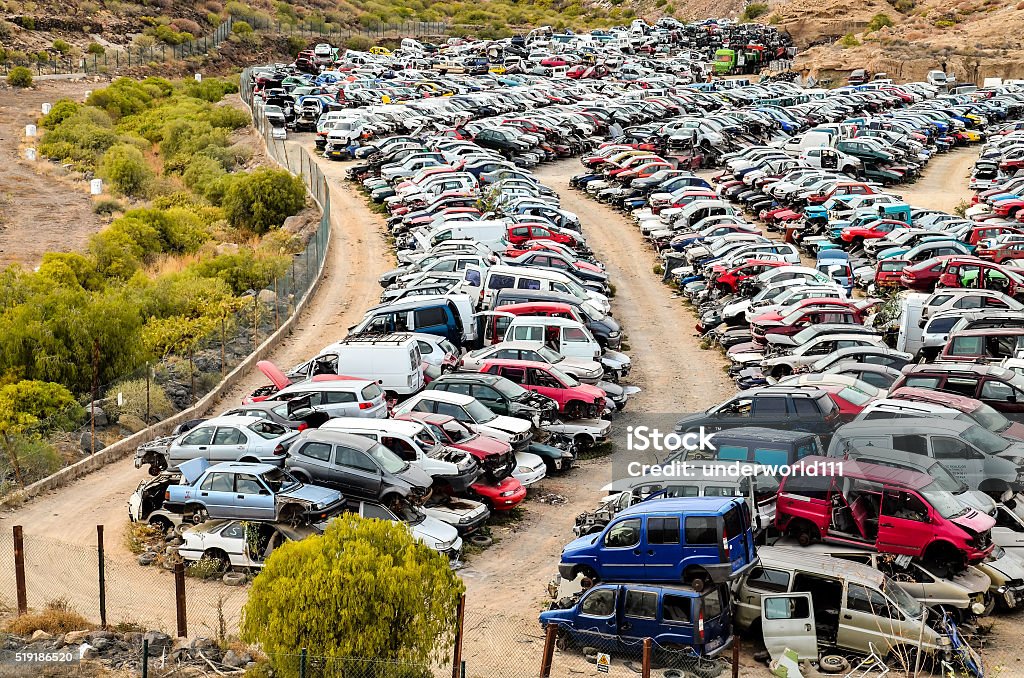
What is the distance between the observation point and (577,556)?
57.1ft

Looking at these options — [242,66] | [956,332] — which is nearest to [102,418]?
[956,332]

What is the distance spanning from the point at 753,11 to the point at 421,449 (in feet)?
372

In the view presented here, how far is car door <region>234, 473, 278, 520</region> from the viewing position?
1928 cm

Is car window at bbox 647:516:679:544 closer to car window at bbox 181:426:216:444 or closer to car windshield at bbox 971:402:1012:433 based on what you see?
car windshield at bbox 971:402:1012:433

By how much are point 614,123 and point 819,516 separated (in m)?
50.1

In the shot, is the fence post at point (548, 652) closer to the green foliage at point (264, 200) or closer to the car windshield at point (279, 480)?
the car windshield at point (279, 480)

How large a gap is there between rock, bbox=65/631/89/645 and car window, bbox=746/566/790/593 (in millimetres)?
8703

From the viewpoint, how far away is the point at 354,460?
20.0 metres

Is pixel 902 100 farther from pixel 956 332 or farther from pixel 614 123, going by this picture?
pixel 956 332

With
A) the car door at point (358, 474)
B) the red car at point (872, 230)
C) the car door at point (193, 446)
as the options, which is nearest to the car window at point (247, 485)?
the car door at point (358, 474)

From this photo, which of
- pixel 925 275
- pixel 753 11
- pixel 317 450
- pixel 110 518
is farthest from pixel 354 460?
pixel 753 11

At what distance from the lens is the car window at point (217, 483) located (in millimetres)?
19719

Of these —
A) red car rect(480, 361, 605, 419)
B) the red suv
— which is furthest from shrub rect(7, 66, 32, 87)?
the red suv

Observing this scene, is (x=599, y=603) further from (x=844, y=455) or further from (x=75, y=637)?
(x=75, y=637)
